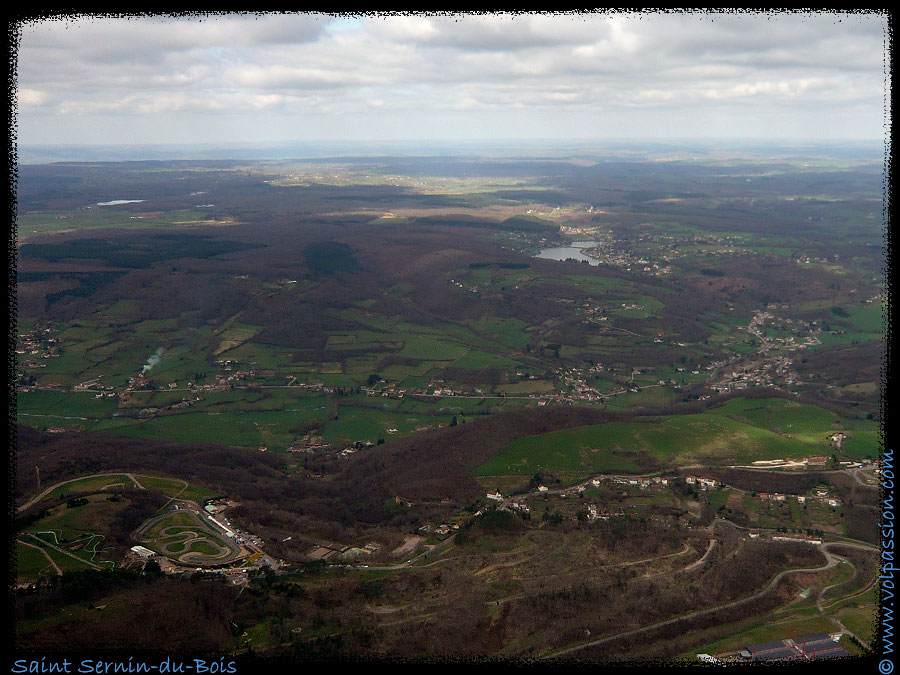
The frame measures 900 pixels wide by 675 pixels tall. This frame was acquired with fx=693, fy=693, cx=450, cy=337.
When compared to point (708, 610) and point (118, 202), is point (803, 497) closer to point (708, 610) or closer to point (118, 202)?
point (708, 610)

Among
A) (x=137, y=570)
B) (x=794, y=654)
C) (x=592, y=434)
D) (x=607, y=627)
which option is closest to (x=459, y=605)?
(x=607, y=627)

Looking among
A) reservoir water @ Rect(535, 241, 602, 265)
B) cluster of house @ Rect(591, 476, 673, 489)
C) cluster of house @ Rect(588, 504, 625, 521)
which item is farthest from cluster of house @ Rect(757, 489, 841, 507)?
reservoir water @ Rect(535, 241, 602, 265)

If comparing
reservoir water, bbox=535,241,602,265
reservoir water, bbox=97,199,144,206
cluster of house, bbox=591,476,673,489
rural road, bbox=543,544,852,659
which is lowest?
cluster of house, bbox=591,476,673,489

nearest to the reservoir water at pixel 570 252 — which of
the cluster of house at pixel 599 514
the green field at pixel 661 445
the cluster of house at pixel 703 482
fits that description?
the green field at pixel 661 445

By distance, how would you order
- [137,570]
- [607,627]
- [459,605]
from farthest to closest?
[137,570] < [459,605] < [607,627]

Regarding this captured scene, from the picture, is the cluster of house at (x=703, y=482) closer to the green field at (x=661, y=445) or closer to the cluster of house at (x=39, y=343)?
the green field at (x=661, y=445)

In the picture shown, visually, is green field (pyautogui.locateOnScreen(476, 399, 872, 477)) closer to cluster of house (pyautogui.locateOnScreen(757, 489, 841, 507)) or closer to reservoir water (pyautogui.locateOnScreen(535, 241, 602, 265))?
cluster of house (pyautogui.locateOnScreen(757, 489, 841, 507))

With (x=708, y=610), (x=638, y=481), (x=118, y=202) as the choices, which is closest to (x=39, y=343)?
(x=638, y=481)

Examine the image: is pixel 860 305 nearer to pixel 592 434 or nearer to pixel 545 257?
pixel 545 257
